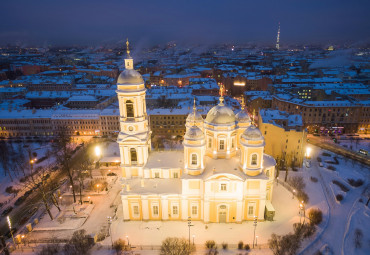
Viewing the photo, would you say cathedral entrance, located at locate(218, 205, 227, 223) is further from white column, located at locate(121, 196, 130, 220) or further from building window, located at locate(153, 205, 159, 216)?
white column, located at locate(121, 196, 130, 220)

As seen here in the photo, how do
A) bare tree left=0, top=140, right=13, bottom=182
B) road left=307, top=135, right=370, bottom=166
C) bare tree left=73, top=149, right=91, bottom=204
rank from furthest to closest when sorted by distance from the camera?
road left=307, top=135, right=370, bottom=166, bare tree left=0, top=140, right=13, bottom=182, bare tree left=73, top=149, right=91, bottom=204

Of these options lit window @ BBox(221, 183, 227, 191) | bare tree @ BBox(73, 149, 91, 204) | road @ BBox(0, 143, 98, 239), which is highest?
lit window @ BBox(221, 183, 227, 191)

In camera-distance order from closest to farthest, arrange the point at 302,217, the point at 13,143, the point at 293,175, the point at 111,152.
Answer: the point at 302,217 → the point at 293,175 → the point at 111,152 → the point at 13,143

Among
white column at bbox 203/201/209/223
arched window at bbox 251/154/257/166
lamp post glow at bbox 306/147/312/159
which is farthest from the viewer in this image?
lamp post glow at bbox 306/147/312/159

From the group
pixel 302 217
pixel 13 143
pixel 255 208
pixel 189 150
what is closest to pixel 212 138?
pixel 189 150

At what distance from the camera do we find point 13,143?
5988 cm

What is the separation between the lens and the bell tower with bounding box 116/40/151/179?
97.5 ft

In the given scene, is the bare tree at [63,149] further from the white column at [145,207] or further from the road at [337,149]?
the road at [337,149]

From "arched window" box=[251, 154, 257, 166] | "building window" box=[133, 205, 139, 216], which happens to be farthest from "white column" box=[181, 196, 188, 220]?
"arched window" box=[251, 154, 257, 166]

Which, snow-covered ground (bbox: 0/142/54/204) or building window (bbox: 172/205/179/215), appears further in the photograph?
snow-covered ground (bbox: 0/142/54/204)

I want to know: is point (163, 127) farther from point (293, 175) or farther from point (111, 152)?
point (293, 175)

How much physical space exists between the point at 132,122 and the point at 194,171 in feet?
30.9

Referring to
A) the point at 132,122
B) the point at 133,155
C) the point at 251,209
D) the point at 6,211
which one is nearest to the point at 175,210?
the point at 133,155

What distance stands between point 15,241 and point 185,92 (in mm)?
65210
